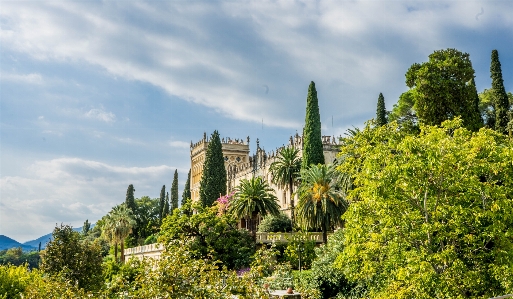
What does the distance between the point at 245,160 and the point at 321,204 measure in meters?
47.6

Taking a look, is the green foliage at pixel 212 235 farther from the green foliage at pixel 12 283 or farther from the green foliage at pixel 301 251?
the green foliage at pixel 12 283

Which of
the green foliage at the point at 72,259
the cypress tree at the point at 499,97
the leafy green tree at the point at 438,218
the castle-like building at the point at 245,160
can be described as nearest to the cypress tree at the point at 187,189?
the castle-like building at the point at 245,160

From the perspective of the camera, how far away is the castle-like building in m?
54.8

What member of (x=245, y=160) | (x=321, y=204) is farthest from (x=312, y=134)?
(x=245, y=160)

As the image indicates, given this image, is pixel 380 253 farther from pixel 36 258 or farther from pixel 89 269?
pixel 36 258

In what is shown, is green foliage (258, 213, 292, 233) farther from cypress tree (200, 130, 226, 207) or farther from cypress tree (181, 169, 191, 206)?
cypress tree (181, 169, 191, 206)

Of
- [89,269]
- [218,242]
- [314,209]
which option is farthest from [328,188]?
[89,269]

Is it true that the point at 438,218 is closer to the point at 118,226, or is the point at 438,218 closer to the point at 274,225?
the point at 274,225

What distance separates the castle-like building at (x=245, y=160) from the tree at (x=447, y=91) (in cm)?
2071

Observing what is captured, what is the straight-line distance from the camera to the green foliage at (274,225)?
41812 millimetres

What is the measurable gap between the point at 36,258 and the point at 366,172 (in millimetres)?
132087

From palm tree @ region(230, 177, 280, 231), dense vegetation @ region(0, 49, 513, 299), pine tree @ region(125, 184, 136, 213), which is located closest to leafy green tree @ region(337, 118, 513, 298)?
dense vegetation @ region(0, 49, 513, 299)

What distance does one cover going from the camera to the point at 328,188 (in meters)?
37.8

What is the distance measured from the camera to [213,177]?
57.3m
